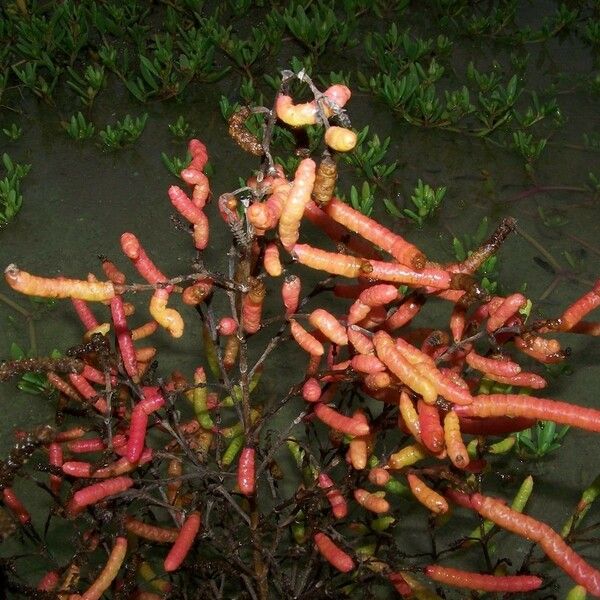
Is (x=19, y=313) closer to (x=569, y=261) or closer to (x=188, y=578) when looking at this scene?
(x=188, y=578)

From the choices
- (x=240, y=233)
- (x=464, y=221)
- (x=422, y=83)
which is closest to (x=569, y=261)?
(x=464, y=221)

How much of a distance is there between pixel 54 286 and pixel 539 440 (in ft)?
5.89

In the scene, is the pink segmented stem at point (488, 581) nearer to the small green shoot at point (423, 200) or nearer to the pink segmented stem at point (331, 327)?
the pink segmented stem at point (331, 327)

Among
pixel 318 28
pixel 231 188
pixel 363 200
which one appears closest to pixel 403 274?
pixel 363 200

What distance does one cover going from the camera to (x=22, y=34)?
13.2 feet

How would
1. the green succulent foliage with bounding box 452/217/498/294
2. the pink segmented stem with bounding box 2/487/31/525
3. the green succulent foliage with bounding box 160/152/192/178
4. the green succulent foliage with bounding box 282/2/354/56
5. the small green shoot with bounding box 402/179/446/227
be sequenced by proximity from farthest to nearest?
1. the green succulent foliage with bounding box 282/2/354/56
2. the green succulent foliage with bounding box 160/152/192/178
3. the small green shoot with bounding box 402/179/446/227
4. the green succulent foliage with bounding box 452/217/498/294
5. the pink segmented stem with bounding box 2/487/31/525

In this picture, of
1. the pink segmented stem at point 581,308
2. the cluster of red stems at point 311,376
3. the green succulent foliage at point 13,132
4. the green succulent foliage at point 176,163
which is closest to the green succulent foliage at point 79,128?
the green succulent foliage at point 13,132

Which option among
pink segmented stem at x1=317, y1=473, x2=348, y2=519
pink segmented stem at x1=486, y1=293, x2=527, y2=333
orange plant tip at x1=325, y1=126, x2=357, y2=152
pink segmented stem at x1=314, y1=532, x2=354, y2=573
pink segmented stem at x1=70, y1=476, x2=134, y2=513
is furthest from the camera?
pink segmented stem at x1=317, y1=473, x2=348, y2=519

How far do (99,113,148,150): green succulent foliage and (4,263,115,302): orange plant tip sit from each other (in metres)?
2.67

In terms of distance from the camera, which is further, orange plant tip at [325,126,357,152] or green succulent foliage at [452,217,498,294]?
green succulent foliage at [452,217,498,294]

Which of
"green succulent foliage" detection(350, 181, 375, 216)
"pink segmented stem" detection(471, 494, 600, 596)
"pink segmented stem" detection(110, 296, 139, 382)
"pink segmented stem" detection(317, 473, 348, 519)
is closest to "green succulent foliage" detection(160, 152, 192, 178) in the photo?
"green succulent foliage" detection(350, 181, 375, 216)

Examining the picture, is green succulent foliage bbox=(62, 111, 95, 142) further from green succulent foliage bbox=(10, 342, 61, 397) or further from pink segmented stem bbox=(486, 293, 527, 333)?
pink segmented stem bbox=(486, 293, 527, 333)

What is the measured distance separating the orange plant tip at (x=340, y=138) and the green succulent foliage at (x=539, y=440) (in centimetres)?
163

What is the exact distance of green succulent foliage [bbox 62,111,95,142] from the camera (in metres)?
3.63
